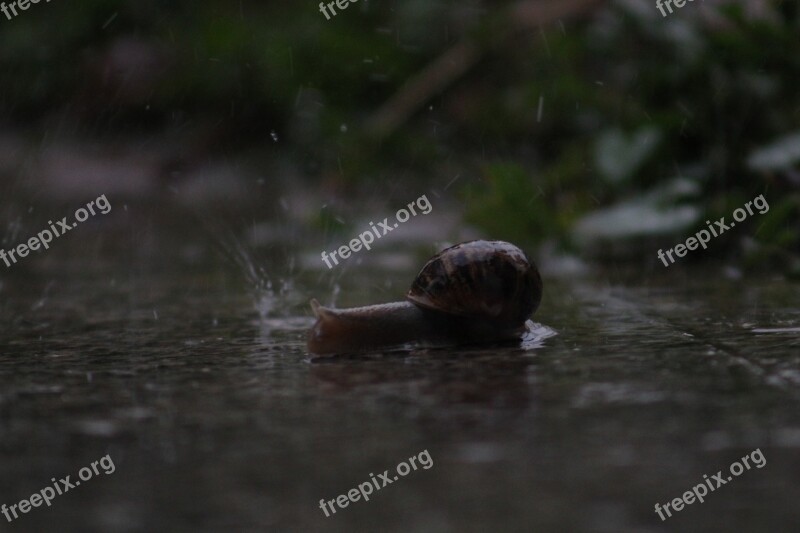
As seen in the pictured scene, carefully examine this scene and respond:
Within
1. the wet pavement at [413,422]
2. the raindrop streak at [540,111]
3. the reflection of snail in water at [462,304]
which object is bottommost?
the wet pavement at [413,422]

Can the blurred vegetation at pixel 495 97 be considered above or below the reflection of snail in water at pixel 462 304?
above

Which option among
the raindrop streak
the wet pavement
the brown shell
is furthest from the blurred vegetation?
the brown shell

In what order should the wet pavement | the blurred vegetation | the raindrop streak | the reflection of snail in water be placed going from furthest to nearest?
the raindrop streak, the blurred vegetation, the reflection of snail in water, the wet pavement

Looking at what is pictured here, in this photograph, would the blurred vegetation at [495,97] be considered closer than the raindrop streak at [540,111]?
Yes

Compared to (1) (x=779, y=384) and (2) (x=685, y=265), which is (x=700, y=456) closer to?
(1) (x=779, y=384)

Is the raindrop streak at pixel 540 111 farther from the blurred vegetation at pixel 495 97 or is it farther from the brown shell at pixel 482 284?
the brown shell at pixel 482 284

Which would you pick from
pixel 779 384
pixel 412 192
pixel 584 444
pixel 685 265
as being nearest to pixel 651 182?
pixel 685 265

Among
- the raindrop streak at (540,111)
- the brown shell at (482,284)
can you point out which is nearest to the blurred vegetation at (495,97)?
the raindrop streak at (540,111)

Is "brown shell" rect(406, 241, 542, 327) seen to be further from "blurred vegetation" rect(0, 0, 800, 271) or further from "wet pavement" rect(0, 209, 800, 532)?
"blurred vegetation" rect(0, 0, 800, 271)
